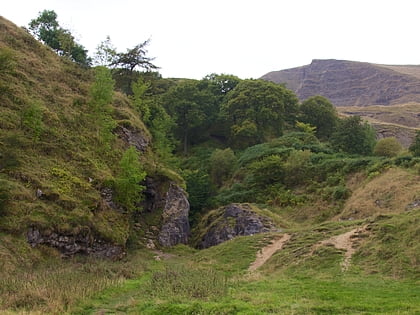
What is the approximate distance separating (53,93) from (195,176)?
1515 cm

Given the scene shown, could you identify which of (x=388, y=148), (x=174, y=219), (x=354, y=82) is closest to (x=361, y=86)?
(x=354, y=82)

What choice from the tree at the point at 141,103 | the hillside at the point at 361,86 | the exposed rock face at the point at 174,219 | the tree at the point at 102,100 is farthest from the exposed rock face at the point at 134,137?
the hillside at the point at 361,86

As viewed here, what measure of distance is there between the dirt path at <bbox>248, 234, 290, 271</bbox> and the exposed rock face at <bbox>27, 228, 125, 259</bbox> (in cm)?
773

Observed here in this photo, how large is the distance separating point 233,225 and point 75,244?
1326 cm

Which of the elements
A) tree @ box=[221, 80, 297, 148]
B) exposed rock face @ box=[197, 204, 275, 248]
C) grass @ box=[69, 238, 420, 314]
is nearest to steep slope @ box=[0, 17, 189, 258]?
exposed rock face @ box=[197, 204, 275, 248]

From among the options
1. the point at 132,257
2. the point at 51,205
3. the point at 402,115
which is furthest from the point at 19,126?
the point at 402,115

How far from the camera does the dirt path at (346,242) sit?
18.5 meters

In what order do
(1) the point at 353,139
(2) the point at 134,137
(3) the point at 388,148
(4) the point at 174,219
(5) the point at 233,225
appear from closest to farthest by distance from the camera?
(5) the point at 233,225 → (4) the point at 174,219 → (2) the point at 134,137 → (3) the point at 388,148 → (1) the point at 353,139

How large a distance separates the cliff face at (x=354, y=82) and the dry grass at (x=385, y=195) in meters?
105

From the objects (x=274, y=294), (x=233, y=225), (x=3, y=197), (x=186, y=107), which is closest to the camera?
(x=274, y=294)

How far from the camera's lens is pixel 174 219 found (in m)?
31.4

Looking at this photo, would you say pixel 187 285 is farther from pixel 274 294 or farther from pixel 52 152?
pixel 52 152

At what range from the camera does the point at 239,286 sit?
49.4ft

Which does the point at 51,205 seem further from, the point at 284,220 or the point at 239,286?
the point at 284,220
